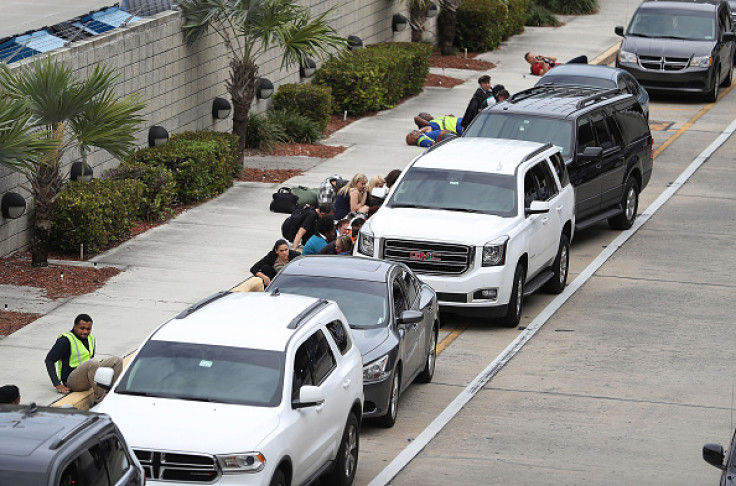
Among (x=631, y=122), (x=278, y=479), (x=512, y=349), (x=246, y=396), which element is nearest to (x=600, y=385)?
(x=512, y=349)

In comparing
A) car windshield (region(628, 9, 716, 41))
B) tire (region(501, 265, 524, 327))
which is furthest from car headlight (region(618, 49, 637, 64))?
tire (region(501, 265, 524, 327))

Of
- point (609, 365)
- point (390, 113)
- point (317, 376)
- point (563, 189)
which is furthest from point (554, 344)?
point (390, 113)

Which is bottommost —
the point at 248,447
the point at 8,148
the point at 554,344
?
the point at 554,344

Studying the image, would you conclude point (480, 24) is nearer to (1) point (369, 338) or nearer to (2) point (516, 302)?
(2) point (516, 302)

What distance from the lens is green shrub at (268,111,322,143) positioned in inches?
1078

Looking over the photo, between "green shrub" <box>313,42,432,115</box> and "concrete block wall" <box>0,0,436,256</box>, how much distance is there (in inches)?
56.7

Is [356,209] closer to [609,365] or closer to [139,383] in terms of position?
[609,365]

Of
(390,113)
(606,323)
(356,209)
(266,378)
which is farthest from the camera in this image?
(390,113)

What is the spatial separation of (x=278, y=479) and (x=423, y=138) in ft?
58.6

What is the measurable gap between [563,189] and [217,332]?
30.2ft

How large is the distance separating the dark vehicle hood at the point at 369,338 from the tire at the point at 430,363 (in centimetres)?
143

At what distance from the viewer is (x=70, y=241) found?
18.8 m

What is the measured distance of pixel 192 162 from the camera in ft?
71.5

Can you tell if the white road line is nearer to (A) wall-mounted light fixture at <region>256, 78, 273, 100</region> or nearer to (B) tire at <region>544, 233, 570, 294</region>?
(B) tire at <region>544, 233, 570, 294</region>
